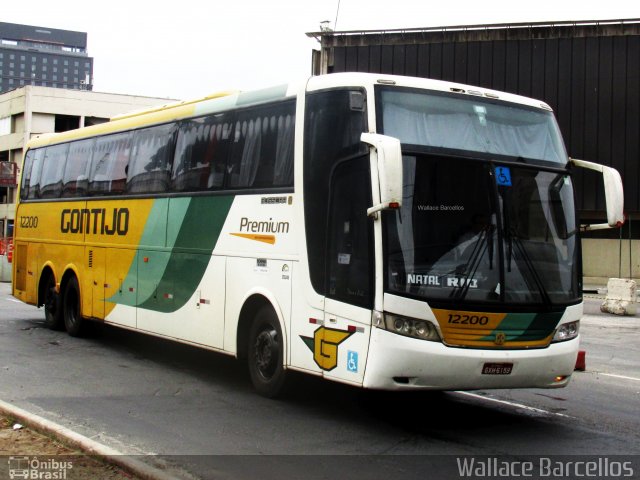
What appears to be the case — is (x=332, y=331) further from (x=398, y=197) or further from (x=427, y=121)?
(x=427, y=121)

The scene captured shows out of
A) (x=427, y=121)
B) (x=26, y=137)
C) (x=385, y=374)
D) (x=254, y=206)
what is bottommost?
(x=385, y=374)

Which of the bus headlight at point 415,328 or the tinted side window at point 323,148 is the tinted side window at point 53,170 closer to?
the tinted side window at point 323,148

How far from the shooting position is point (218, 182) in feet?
34.0

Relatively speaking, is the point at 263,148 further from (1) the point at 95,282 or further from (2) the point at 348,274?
(1) the point at 95,282

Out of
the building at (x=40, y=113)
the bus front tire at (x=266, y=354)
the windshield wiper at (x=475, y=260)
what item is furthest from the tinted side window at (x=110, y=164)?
the building at (x=40, y=113)

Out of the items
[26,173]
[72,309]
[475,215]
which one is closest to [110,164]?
[72,309]

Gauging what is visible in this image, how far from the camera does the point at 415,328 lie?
24.4ft

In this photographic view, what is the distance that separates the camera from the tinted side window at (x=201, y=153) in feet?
34.2

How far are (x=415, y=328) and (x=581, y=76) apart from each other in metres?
35.4

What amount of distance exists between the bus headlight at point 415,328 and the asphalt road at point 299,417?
3.07ft

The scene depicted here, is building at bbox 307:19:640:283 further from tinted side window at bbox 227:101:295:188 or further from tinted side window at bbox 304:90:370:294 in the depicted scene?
tinted side window at bbox 304:90:370:294

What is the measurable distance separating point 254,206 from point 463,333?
10.3ft

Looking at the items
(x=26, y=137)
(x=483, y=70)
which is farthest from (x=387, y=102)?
(x=26, y=137)

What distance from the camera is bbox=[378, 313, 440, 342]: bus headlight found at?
7430 mm
